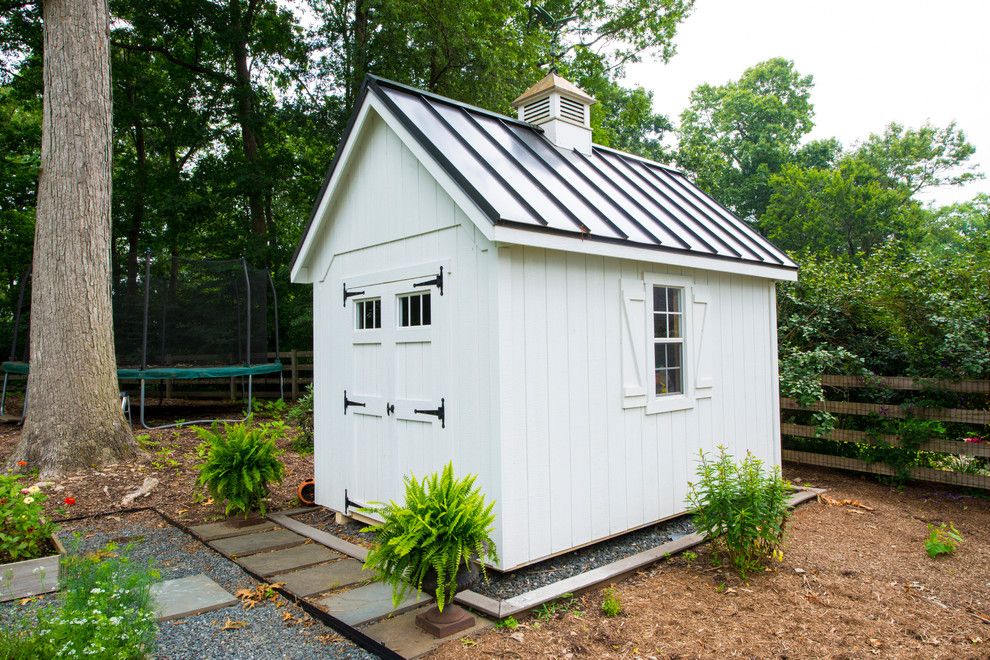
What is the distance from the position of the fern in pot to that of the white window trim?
91.5 inches

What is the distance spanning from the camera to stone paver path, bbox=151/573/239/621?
3.95 meters

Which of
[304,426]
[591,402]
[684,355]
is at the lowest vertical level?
[304,426]

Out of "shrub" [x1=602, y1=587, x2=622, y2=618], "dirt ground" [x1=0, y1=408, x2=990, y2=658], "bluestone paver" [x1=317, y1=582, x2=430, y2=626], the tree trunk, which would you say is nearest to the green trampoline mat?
the tree trunk

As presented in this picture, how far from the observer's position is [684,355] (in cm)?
582

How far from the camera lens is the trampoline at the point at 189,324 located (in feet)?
34.9

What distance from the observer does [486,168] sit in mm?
4887

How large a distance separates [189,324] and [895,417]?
35.6ft

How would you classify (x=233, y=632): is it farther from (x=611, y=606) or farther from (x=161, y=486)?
(x=161, y=486)

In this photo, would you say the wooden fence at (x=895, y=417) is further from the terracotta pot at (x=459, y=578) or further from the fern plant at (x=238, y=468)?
the fern plant at (x=238, y=468)

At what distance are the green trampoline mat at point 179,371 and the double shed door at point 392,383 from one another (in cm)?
580

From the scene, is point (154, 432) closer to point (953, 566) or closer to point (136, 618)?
point (136, 618)

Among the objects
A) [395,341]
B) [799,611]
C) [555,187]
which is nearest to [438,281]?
[395,341]

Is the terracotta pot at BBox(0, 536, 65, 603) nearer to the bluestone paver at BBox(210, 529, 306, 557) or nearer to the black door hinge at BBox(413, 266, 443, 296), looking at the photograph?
the bluestone paver at BBox(210, 529, 306, 557)

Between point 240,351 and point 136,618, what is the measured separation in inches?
370
